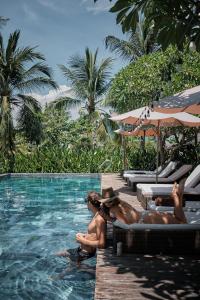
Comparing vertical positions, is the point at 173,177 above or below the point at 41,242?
above

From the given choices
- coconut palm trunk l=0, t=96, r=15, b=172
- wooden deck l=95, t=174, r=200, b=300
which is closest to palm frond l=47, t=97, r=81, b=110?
coconut palm trunk l=0, t=96, r=15, b=172

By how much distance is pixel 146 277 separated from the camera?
467 centimetres

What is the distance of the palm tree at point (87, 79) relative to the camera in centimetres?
3091

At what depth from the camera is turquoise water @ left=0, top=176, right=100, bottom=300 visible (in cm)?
580

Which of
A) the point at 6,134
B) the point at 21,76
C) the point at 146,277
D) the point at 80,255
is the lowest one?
the point at 80,255

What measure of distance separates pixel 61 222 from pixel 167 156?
454 inches

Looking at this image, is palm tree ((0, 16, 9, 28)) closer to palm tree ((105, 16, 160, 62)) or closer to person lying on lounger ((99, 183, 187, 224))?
palm tree ((105, 16, 160, 62))

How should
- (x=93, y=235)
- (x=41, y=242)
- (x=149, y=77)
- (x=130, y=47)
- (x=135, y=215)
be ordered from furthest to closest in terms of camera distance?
(x=130, y=47) < (x=149, y=77) < (x=41, y=242) < (x=93, y=235) < (x=135, y=215)

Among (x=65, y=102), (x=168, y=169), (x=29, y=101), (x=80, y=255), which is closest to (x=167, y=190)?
(x=80, y=255)

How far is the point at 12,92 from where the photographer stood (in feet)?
84.9

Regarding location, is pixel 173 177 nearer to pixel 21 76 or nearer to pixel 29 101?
pixel 29 101

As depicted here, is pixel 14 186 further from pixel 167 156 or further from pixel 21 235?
pixel 21 235

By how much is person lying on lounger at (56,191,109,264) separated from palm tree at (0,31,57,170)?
60.7 feet

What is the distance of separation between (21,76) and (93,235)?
2136 cm
